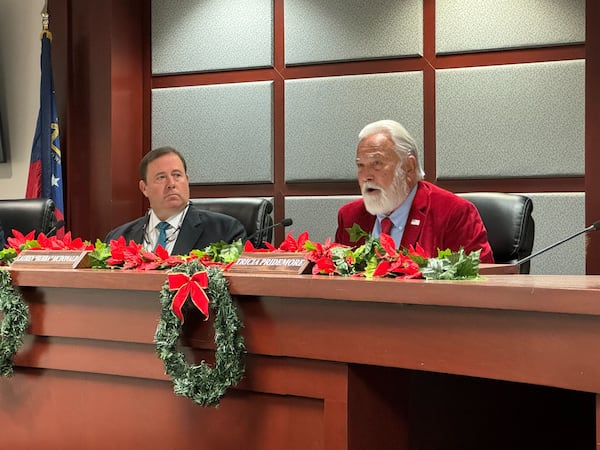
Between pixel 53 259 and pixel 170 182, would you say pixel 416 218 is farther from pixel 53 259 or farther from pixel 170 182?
pixel 53 259

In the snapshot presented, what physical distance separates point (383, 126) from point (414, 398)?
1.58 metres

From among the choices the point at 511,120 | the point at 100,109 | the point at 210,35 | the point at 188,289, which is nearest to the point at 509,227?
the point at 511,120

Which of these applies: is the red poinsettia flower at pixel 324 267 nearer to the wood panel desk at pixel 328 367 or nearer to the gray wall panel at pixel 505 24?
the wood panel desk at pixel 328 367

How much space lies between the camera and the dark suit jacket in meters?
3.00

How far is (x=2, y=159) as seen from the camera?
14.6 feet

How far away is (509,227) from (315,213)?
135cm

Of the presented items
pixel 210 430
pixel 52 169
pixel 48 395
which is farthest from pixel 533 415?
pixel 52 169

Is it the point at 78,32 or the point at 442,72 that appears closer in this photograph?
the point at 442,72

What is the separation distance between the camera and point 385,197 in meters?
2.84

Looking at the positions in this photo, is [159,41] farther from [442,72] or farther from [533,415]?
[533,415]

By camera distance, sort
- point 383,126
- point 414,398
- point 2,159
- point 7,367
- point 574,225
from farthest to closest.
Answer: point 2,159, point 574,225, point 383,126, point 7,367, point 414,398

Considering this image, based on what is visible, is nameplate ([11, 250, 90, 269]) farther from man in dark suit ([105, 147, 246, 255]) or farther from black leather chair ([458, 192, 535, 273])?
black leather chair ([458, 192, 535, 273])

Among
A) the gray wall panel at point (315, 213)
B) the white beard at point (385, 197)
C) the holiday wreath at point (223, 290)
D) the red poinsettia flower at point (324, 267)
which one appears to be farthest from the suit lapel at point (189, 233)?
the red poinsettia flower at point (324, 267)

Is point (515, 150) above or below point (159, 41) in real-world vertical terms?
below
